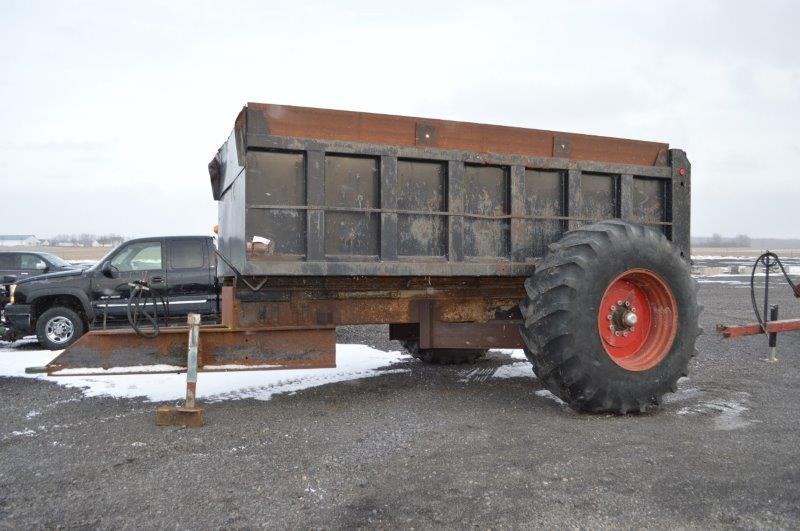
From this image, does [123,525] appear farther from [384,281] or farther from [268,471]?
[384,281]

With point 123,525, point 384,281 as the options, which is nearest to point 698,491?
point 384,281

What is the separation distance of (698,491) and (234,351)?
132 inches

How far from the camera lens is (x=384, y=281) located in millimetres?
4902

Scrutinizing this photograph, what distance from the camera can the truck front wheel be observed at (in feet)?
30.4

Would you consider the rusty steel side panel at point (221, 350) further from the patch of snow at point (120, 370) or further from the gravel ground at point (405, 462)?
the gravel ground at point (405, 462)

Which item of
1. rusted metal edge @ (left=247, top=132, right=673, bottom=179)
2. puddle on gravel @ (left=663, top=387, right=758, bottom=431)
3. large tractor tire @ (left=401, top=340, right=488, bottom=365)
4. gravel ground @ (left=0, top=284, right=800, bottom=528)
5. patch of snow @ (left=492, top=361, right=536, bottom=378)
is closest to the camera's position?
gravel ground @ (left=0, top=284, right=800, bottom=528)

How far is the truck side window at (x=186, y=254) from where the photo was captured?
919 cm

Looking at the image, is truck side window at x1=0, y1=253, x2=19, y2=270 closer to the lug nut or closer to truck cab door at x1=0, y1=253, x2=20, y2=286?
truck cab door at x1=0, y1=253, x2=20, y2=286

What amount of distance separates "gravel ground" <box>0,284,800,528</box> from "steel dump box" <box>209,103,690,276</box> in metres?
1.19

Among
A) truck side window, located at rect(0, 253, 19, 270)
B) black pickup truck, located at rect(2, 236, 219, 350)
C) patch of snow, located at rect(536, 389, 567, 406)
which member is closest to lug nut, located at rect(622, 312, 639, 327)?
patch of snow, located at rect(536, 389, 567, 406)

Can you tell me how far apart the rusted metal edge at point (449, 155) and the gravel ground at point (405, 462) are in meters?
2.02

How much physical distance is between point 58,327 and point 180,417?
6.06 meters

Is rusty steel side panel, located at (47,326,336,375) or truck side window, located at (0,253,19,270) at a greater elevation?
truck side window, located at (0,253,19,270)

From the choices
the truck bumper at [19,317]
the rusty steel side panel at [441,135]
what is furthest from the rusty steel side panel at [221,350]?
the truck bumper at [19,317]
